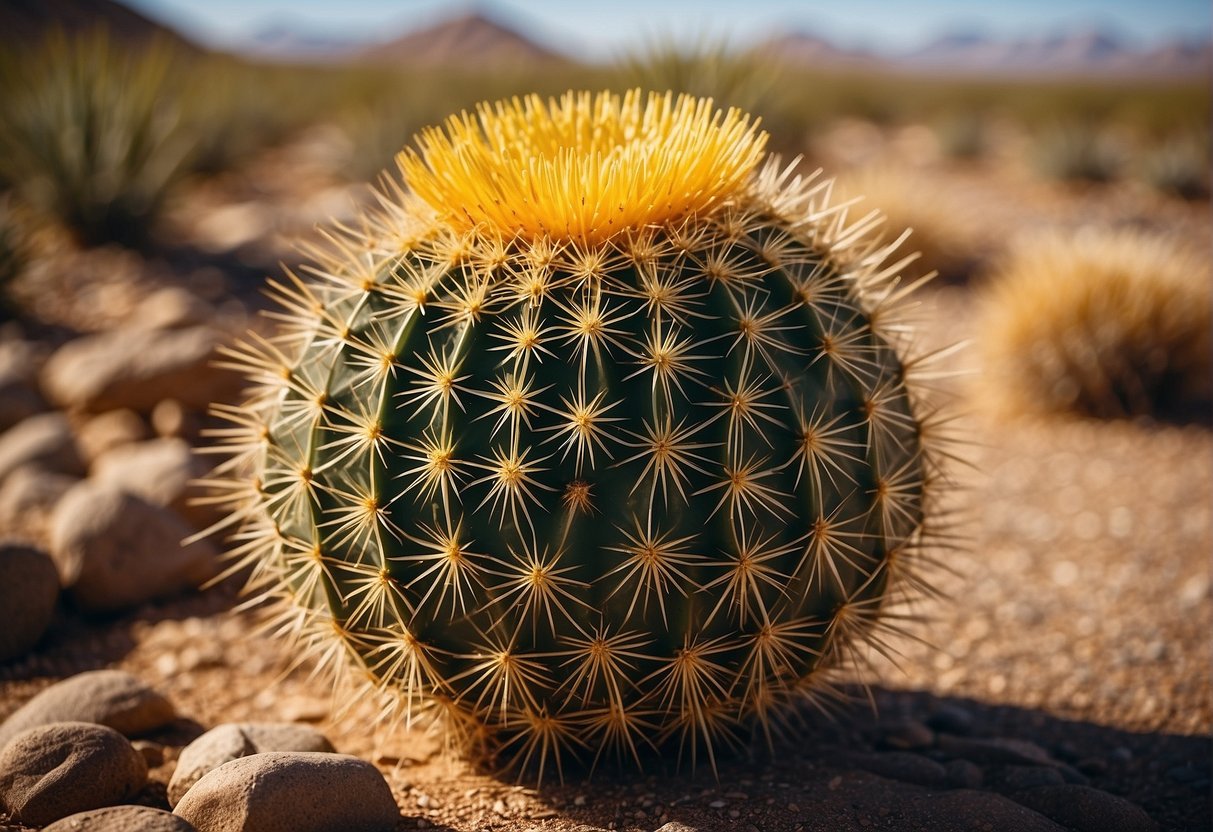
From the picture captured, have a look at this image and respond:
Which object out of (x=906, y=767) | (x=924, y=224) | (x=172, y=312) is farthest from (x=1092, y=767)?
(x=924, y=224)

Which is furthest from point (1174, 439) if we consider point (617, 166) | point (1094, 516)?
point (617, 166)

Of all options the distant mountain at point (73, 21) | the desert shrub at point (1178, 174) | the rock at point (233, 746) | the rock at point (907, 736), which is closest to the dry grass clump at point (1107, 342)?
the rock at point (907, 736)

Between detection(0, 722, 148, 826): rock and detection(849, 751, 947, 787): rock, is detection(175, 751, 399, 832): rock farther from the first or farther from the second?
detection(849, 751, 947, 787): rock

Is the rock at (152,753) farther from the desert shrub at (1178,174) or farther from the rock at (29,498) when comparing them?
the desert shrub at (1178,174)

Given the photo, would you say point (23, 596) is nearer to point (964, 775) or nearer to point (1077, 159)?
point (964, 775)

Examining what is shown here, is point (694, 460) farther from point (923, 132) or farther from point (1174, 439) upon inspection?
point (923, 132)

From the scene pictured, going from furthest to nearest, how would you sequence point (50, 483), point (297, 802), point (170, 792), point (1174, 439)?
1. point (1174, 439)
2. point (50, 483)
3. point (170, 792)
4. point (297, 802)
